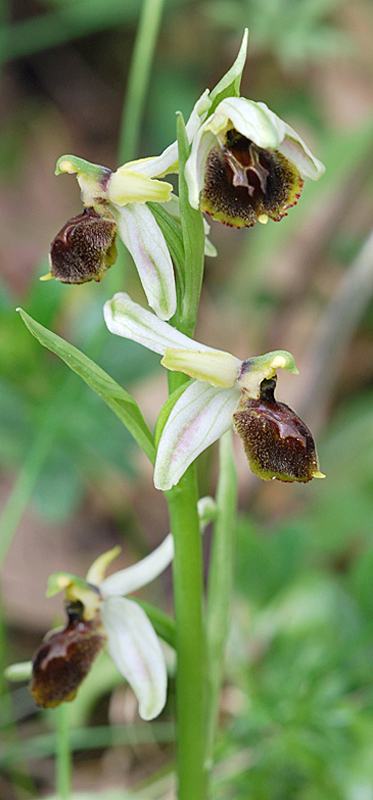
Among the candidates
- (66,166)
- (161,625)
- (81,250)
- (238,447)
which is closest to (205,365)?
(81,250)

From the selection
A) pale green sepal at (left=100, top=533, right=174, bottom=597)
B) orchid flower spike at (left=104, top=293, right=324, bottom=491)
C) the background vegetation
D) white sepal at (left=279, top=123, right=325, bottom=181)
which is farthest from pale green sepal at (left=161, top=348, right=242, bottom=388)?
the background vegetation

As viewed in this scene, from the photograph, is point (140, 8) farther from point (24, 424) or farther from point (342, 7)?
point (24, 424)

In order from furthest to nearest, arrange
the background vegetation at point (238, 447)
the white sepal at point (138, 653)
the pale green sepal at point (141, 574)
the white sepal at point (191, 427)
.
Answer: the background vegetation at point (238, 447), the pale green sepal at point (141, 574), the white sepal at point (138, 653), the white sepal at point (191, 427)

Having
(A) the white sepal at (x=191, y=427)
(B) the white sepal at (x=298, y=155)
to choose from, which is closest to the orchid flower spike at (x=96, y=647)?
(A) the white sepal at (x=191, y=427)

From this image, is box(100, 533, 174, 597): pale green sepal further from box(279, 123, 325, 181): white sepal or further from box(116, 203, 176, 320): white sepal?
box(279, 123, 325, 181): white sepal

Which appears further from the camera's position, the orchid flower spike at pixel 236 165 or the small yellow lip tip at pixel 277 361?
the small yellow lip tip at pixel 277 361

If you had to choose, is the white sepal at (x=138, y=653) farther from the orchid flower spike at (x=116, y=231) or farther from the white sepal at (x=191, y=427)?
the orchid flower spike at (x=116, y=231)

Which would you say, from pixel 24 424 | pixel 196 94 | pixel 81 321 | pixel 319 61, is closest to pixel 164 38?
pixel 196 94
